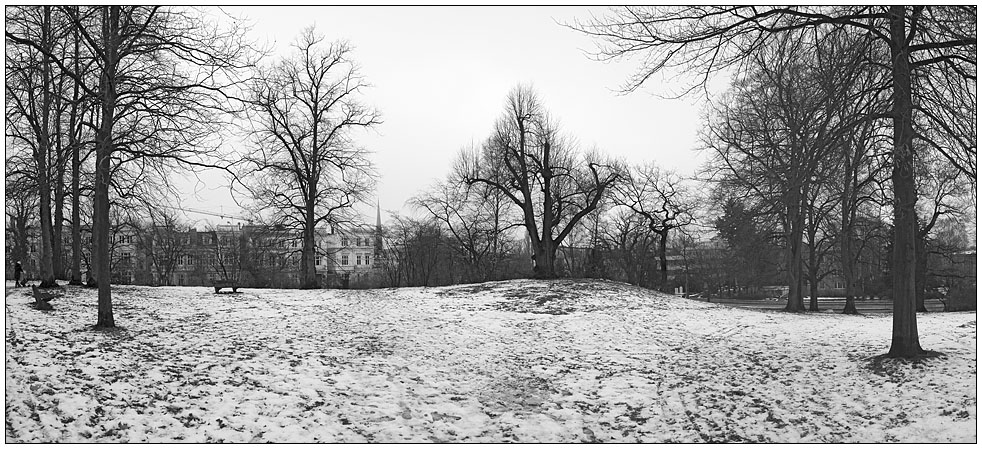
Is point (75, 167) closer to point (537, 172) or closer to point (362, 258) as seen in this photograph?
point (537, 172)

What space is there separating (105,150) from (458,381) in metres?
5.84

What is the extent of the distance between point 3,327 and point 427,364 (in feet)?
16.9

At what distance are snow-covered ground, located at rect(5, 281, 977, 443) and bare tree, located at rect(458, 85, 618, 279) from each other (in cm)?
1162

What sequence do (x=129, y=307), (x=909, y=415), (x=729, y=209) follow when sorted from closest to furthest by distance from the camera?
(x=909, y=415) < (x=129, y=307) < (x=729, y=209)

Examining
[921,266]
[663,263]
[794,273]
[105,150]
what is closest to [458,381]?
[105,150]

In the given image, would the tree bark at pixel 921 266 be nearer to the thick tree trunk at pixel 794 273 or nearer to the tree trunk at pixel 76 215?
the thick tree trunk at pixel 794 273

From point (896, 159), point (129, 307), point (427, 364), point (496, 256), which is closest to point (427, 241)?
point (496, 256)

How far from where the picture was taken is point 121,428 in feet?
18.2

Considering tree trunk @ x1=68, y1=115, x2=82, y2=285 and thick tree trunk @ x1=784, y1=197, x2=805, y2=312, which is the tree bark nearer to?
thick tree trunk @ x1=784, y1=197, x2=805, y2=312

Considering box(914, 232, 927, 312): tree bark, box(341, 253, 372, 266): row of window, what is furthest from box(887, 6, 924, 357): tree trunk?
box(341, 253, 372, 266): row of window

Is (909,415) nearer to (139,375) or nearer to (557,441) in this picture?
(557,441)

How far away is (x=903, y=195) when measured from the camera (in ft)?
25.3

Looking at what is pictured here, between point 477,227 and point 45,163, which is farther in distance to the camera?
point 477,227

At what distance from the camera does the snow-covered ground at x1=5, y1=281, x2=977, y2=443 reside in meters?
5.90
